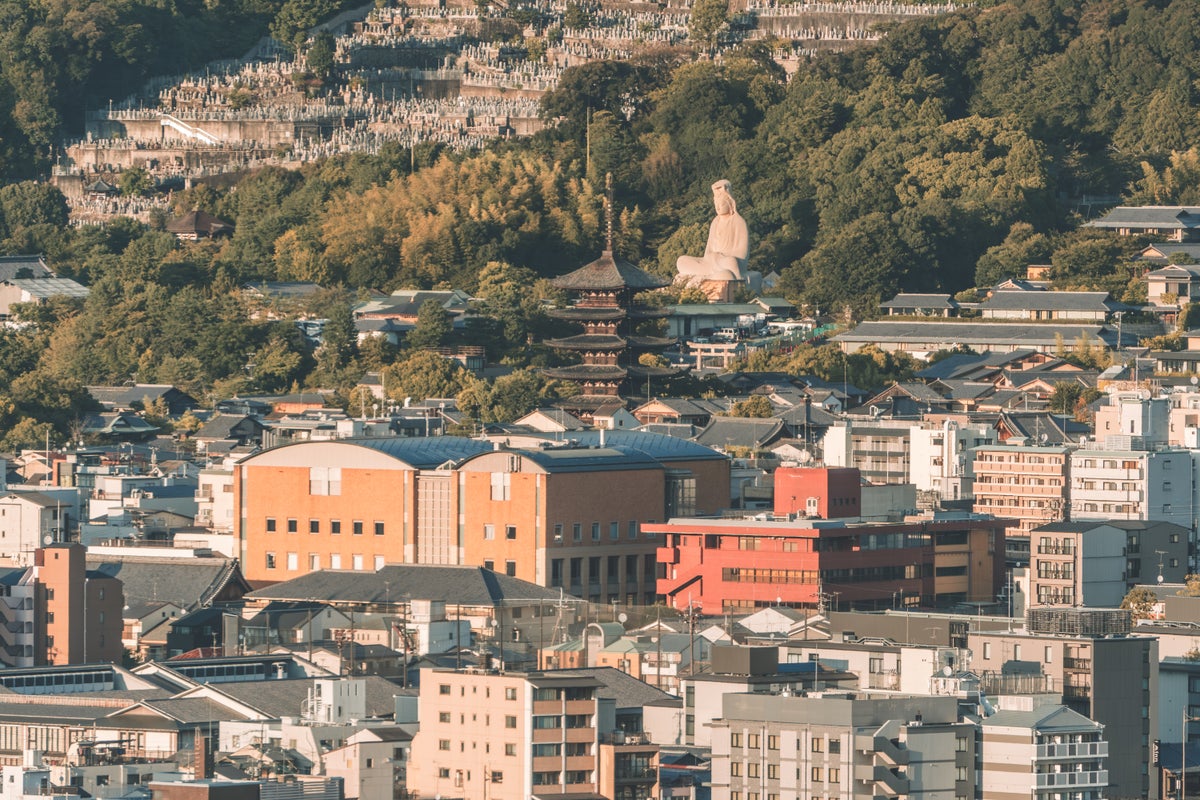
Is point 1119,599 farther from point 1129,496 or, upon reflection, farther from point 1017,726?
point 1017,726

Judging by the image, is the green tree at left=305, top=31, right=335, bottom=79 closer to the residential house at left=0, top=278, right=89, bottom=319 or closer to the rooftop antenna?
the rooftop antenna

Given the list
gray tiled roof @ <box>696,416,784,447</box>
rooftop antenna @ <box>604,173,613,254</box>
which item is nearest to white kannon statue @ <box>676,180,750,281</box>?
rooftop antenna @ <box>604,173,613,254</box>

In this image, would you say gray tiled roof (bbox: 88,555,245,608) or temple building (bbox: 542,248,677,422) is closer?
gray tiled roof (bbox: 88,555,245,608)

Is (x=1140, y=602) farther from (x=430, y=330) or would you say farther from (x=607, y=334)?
(x=430, y=330)

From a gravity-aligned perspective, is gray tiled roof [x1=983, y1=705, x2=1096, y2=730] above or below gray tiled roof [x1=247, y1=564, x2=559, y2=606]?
below

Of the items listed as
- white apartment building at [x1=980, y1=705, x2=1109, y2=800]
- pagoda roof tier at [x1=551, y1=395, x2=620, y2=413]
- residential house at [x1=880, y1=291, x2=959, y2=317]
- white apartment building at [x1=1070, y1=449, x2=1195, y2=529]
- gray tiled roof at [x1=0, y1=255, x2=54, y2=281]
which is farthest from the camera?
gray tiled roof at [x1=0, y1=255, x2=54, y2=281]

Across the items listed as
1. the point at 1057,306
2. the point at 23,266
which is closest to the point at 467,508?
the point at 1057,306

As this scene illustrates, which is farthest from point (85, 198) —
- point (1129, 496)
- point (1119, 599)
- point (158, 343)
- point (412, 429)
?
point (1119, 599)

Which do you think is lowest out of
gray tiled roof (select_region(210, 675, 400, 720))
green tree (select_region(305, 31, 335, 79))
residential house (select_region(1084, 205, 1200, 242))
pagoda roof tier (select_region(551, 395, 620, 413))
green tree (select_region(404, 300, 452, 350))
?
gray tiled roof (select_region(210, 675, 400, 720))
